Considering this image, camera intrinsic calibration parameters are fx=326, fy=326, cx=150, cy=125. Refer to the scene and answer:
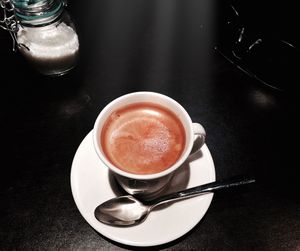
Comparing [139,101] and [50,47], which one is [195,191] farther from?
[50,47]

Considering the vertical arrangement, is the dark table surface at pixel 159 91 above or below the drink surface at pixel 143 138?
below

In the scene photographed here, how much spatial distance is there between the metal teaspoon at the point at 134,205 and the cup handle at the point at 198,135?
3.9 inches

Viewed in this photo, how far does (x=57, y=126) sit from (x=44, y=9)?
1.20 feet

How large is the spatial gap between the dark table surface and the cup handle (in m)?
0.14

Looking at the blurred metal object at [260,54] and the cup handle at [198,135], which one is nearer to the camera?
the cup handle at [198,135]

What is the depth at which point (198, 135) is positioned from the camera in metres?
0.81

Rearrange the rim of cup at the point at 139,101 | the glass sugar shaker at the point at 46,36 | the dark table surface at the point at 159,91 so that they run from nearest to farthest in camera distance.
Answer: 1. the rim of cup at the point at 139,101
2. the dark table surface at the point at 159,91
3. the glass sugar shaker at the point at 46,36

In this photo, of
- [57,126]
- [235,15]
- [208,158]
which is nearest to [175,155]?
[208,158]

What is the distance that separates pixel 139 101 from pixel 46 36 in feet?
1.55

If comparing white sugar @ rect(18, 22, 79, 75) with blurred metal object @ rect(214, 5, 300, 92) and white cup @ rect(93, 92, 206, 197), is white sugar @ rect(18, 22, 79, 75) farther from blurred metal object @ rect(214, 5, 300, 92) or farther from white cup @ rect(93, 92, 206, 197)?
blurred metal object @ rect(214, 5, 300, 92)

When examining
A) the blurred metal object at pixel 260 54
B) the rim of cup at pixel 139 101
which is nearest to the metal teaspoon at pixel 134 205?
the rim of cup at pixel 139 101

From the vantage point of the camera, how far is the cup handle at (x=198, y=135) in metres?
0.80

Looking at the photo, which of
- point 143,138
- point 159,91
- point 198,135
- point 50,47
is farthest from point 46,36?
point 198,135

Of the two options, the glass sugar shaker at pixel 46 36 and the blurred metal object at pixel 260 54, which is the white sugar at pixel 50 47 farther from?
the blurred metal object at pixel 260 54
